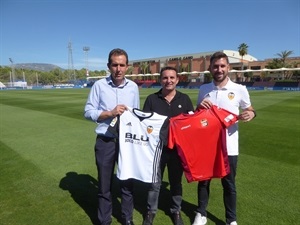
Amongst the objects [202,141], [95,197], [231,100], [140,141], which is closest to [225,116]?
[231,100]

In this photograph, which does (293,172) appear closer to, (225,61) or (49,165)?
(225,61)

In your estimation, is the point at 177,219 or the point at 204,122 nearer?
the point at 204,122

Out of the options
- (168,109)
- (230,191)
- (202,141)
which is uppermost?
(168,109)

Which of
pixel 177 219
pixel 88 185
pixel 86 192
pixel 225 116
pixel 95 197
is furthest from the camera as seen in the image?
pixel 88 185

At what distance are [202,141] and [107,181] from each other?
1439 mm

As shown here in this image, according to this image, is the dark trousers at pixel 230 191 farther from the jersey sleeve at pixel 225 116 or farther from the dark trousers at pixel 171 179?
the jersey sleeve at pixel 225 116

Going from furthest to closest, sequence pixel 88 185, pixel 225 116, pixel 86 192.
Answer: pixel 88 185
pixel 86 192
pixel 225 116

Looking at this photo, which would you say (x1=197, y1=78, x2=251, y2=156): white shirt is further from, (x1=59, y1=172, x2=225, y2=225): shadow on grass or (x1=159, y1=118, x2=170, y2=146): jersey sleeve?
(x1=59, y1=172, x2=225, y2=225): shadow on grass

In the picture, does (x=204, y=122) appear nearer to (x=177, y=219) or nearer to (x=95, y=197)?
(x=177, y=219)

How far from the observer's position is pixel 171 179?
393 centimetres

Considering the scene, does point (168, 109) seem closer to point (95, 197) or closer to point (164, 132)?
point (164, 132)

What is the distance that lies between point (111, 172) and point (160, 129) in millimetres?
957

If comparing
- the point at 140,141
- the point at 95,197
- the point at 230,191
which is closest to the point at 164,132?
the point at 140,141

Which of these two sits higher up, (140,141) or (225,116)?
(225,116)
